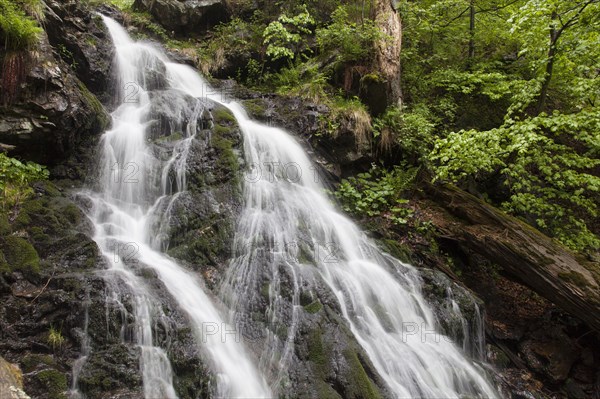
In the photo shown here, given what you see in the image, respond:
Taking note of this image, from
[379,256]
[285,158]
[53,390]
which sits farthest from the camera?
[285,158]

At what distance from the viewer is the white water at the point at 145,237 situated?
398 centimetres

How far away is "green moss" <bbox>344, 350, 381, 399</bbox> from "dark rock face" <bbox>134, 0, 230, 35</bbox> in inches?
435

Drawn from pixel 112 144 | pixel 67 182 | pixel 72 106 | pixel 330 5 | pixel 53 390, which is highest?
pixel 330 5

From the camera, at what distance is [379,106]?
8.75 meters

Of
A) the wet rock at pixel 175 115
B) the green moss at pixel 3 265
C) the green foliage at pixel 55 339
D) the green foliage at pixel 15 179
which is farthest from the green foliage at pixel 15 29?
the green foliage at pixel 55 339

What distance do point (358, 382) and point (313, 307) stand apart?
3.40 feet

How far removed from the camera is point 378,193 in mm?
7918

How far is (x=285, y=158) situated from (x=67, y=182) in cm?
385

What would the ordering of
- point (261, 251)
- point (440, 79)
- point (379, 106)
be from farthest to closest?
point (440, 79) → point (379, 106) → point (261, 251)

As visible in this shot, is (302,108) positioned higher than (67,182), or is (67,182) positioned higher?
(302,108)

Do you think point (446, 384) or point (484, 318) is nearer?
point (446, 384)

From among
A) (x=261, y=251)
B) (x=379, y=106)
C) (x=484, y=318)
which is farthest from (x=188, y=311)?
(x=379, y=106)

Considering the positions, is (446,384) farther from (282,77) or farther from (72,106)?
(282,77)

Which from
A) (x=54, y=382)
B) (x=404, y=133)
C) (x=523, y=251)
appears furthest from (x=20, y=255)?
(x=404, y=133)
